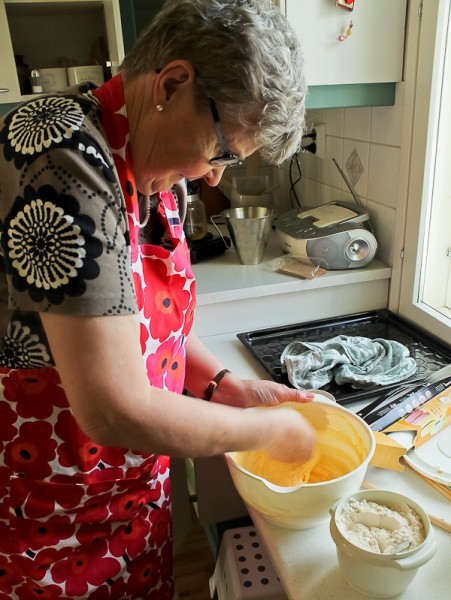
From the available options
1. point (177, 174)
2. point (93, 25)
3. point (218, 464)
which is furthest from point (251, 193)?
point (177, 174)

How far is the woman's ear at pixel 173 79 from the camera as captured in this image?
60 centimetres

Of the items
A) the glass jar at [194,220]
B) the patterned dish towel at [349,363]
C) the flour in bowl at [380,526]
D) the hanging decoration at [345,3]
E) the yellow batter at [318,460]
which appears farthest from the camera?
the glass jar at [194,220]

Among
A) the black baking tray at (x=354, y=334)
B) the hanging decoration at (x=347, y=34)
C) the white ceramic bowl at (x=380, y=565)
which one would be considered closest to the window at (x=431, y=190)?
the black baking tray at (x=354, y=334)

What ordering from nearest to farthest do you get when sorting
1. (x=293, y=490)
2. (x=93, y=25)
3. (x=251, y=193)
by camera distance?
(x=293, y=490), (x=93, y=25), (x=251, y=193)

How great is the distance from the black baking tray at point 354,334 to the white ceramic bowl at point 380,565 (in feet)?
1.42

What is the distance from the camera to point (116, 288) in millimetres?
563

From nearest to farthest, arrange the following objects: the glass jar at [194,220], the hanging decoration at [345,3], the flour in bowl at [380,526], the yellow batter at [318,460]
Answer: the flour in bowl at [380,526] → the yellow batter at [318,460] → the hanging decoration at [345,3] → the glass jar at [194,220]

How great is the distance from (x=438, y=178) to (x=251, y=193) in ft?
2.50

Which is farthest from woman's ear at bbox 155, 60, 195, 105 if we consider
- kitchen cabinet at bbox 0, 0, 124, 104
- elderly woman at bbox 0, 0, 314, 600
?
kitchen cabinet at bbox 0, 0, 124, 104

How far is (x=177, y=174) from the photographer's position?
72 centimetres

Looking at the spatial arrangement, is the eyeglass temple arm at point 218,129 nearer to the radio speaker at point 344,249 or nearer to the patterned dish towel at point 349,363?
the patterned dish towel at point 349,363

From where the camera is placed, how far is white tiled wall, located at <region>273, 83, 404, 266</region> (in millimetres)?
1367

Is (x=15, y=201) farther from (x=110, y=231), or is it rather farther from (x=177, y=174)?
(x=177, y=174)

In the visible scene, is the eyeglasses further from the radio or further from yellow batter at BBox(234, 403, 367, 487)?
the radio
